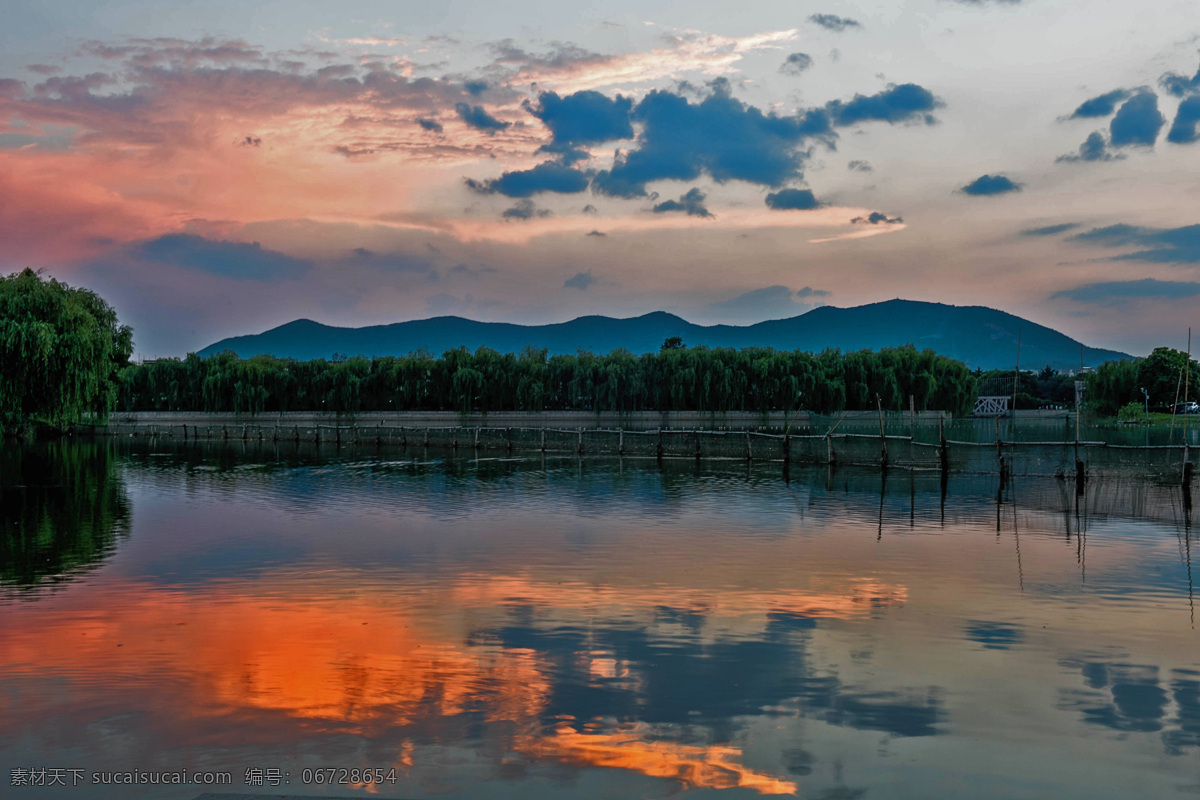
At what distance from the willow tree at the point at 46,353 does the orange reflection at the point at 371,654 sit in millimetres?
22453

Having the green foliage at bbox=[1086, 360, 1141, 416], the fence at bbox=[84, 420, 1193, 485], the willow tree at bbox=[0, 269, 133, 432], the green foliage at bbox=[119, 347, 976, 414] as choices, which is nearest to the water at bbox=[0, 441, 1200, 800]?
the fence at bbox=[84, 420, 1193, 485]

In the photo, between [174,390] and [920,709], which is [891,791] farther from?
[174,390]

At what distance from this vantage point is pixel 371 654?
8.55m

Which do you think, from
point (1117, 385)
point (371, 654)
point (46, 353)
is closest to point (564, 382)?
point (1117, 385)

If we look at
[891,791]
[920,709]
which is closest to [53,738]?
[891,791]

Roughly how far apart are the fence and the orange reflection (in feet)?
55.9

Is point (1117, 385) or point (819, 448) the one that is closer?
point (819, 448)

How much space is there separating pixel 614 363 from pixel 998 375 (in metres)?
114

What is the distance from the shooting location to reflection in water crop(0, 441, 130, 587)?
13.5 meters

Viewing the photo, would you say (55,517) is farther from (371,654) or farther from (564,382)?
(564,382)

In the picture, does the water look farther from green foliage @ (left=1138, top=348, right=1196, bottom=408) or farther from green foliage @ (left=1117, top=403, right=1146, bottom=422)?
green foliage @ (left=1138, top=348, right=1196, bottom=408)

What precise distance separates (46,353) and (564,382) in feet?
169

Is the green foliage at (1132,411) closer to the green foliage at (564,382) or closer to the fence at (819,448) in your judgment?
the green foliage at (564,382)

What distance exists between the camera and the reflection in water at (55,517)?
1348 cm
